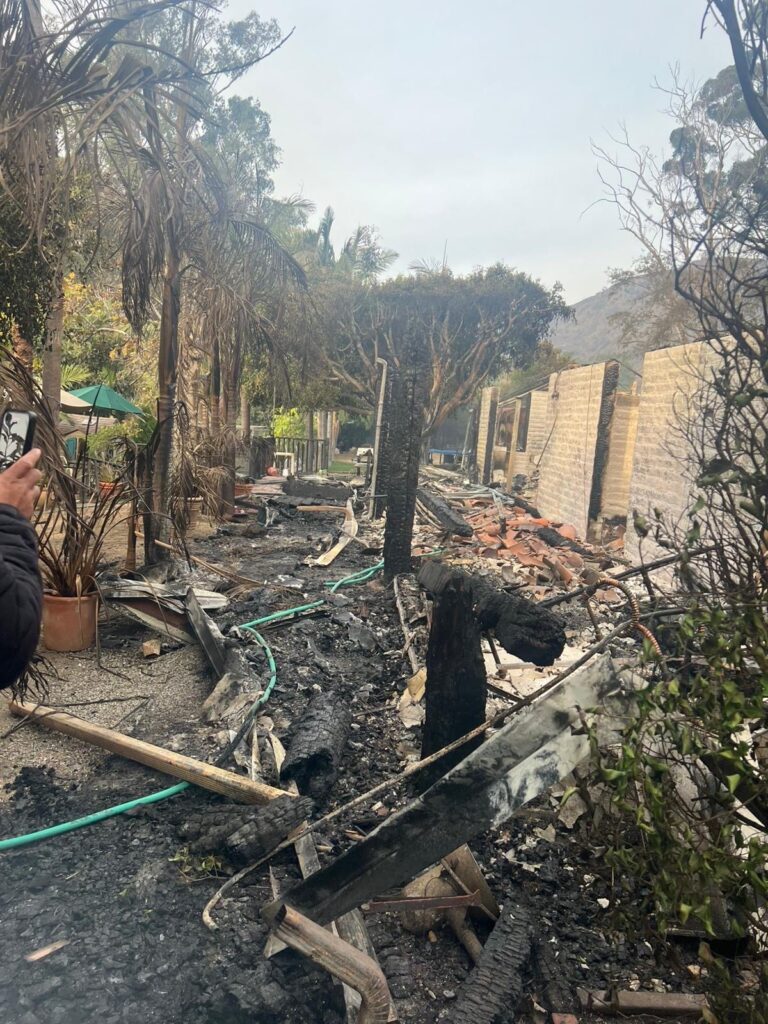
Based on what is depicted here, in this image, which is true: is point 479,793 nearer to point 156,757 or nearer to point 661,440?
point 156,757

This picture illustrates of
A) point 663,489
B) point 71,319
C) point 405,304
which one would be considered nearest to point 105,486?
point 663,489

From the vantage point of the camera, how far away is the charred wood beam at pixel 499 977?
2.20 m

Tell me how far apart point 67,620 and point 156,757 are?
225 centimetres

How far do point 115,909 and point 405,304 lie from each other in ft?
93.8

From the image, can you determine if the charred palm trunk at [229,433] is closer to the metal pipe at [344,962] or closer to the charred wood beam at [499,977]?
the charred wood beam at [499,977]

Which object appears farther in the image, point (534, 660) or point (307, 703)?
point (307, 703)

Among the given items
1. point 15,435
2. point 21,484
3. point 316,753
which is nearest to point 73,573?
point 316,753

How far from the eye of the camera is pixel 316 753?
3592 mm

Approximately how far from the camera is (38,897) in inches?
107

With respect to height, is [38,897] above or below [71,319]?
below

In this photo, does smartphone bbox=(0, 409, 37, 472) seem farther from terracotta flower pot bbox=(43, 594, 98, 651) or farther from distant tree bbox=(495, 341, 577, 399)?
distant tree bbox=(495, 341, 577, 399)

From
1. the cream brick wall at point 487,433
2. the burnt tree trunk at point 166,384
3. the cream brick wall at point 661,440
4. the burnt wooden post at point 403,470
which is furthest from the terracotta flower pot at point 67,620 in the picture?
the cream brick wall at point 487,433

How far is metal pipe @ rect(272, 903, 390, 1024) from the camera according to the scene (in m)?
1.97

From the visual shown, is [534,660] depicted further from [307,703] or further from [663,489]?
[663,489]
